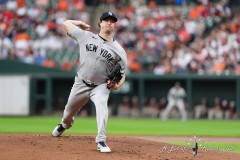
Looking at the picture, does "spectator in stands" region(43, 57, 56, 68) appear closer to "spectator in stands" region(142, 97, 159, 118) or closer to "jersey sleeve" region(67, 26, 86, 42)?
→ "spectator in stands" region(142, 97, 159, 118)

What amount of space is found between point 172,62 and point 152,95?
193cm

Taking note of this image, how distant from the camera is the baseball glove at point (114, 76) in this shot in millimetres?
9609

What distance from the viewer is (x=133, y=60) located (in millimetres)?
24672

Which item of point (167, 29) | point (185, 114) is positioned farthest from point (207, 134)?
point (167, 29)

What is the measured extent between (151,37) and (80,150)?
1587cm

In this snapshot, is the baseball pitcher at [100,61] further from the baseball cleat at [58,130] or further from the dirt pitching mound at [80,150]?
the baseball cleat at [58,130]

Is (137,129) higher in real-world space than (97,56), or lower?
lower

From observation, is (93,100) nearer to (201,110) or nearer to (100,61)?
(100,61)

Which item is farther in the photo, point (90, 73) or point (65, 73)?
point (65, 73)

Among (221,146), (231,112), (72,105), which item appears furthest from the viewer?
(231,112)

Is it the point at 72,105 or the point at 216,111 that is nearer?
the point at 72,105

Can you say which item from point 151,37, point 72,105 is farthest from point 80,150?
point 151,37

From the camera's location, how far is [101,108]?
9.36 metres

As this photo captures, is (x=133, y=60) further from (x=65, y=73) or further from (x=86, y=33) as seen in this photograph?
(x=86, y=33)
